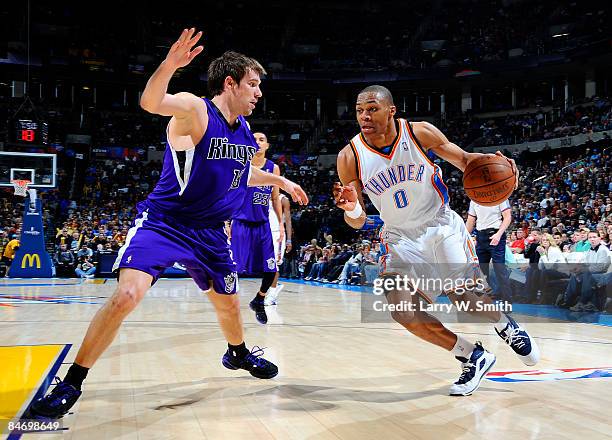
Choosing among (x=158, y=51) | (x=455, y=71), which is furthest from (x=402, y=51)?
(x=158, y=51)

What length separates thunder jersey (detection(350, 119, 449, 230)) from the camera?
12.7ft

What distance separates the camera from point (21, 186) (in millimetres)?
17078

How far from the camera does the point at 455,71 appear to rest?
30375mm

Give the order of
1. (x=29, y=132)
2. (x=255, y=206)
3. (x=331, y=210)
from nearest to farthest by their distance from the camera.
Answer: (x=255, y=206)
(x=29, y=132)
(x=331, y=210)

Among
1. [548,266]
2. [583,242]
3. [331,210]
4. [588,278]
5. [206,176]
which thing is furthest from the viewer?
[331,210]

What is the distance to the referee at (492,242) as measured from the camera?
8078 mm

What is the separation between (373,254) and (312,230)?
30.2 ft

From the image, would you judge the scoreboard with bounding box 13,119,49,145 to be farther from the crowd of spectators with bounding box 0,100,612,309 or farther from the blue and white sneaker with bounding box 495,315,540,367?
the blue and white sneaker with bounding box 495,315,540,367

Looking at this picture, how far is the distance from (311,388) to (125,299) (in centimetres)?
131

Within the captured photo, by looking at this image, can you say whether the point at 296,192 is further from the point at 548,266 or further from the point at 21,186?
the point at 21,186

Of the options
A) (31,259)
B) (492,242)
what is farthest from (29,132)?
(492,242)

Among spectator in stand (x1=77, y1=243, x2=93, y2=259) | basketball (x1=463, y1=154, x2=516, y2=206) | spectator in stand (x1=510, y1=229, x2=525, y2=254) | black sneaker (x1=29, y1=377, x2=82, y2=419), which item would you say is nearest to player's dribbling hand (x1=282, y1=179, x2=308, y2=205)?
basketball (x1=463, y1=154, x2=516, y2=206)

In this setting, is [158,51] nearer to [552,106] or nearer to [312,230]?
[312,230]

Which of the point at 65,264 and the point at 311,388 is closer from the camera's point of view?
the point at 311,388
